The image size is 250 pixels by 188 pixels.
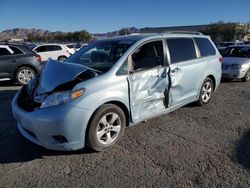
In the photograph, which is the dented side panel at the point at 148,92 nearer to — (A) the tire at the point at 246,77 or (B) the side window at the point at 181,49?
(B) the side window at the point at 181,49

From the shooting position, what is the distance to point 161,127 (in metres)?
4.90

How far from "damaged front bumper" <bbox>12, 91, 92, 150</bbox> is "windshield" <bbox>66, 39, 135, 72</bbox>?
36.3 inches

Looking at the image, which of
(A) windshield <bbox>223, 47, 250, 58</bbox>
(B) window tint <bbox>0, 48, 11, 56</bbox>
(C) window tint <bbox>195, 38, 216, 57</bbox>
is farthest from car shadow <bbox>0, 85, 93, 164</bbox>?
(A) windshield <bbox>223, 47, 250, 58</bbox>

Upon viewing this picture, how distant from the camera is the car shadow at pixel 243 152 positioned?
3.64 m

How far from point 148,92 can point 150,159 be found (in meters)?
1.20

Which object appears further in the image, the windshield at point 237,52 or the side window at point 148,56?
the windshield at point 237,52

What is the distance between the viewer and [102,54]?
4.75m

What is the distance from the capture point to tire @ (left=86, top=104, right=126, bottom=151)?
12.3 feet

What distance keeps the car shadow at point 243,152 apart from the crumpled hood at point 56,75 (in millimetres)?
2532

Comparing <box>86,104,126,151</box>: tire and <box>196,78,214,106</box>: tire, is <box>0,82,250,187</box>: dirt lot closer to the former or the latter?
<box>86,104,126,151</box>: tire

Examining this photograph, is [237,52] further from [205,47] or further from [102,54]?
[102,54]

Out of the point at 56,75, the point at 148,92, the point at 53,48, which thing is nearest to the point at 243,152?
the point at 148,92

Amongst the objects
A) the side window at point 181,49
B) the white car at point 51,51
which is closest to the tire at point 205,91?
the side window at point 181,49

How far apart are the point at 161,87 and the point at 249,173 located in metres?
1.98
